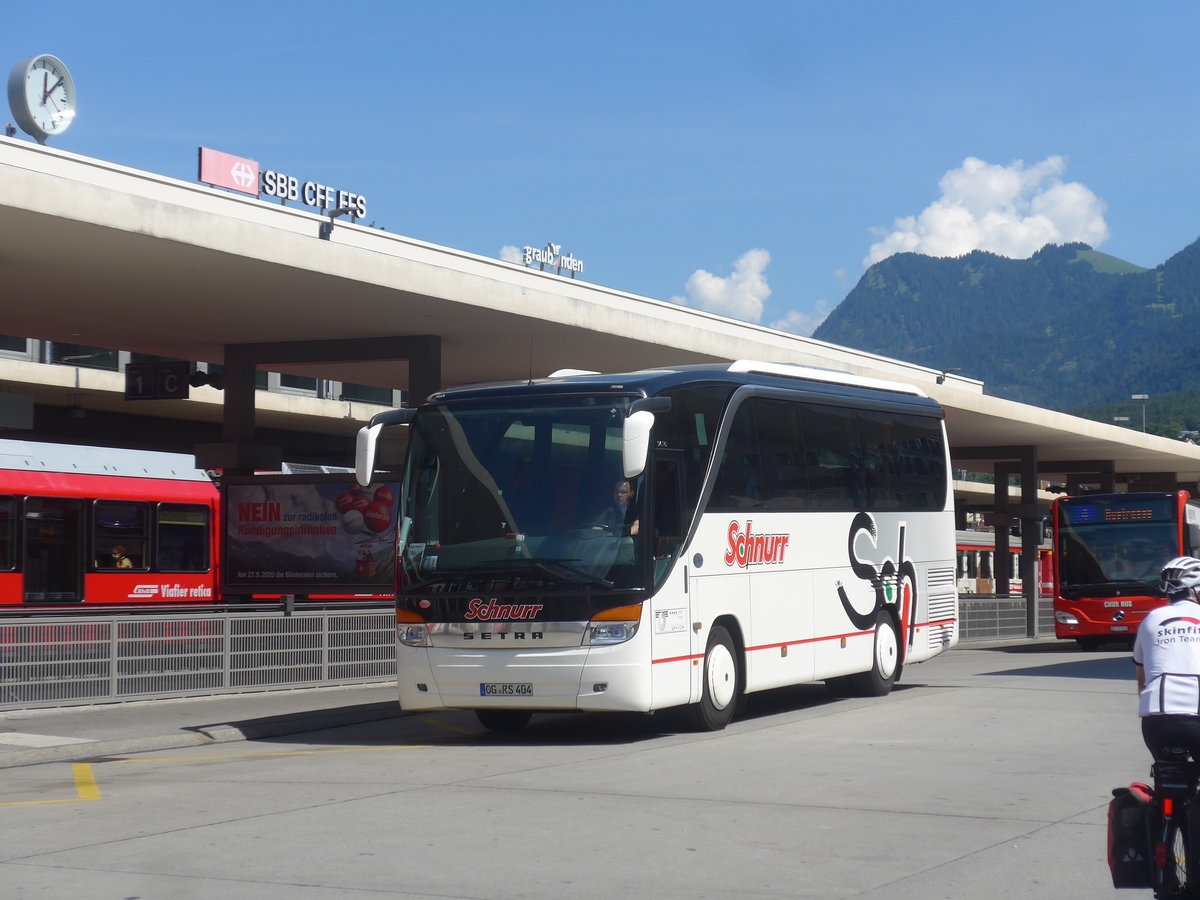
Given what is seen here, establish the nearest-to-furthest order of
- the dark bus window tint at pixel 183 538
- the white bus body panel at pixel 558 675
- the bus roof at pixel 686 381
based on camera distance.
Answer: the white bus body panel at pixel 558 675
the bus roof at pixel 686 381
the dark bus window tint at pixel 183 538

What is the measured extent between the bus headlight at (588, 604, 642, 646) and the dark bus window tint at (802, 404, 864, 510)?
13.0ft

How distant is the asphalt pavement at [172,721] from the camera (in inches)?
515

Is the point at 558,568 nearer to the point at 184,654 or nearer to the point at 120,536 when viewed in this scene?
the point at 184,654

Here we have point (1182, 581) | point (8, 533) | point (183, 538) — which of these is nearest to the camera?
point (1182, 581)

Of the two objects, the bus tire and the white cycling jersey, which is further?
the bus tire

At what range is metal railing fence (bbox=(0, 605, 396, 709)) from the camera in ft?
52.4

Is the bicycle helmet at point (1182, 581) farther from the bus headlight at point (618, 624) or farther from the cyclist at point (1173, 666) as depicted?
the bus headlight at point (618, 624)

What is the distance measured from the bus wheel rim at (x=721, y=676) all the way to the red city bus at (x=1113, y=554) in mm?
18421

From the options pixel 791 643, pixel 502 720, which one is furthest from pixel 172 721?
pixel 791 643

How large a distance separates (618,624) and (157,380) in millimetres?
13978


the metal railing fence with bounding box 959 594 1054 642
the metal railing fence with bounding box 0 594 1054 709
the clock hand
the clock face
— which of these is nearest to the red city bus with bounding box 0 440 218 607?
the clock face

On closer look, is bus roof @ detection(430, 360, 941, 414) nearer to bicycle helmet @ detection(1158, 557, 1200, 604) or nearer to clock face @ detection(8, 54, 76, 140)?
bicycle helmet @ detection(1158, 557, 1200, 604)

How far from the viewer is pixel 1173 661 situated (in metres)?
6.24

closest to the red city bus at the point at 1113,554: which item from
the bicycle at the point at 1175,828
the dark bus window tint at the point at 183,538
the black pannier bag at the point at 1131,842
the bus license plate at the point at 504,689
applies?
the dark bus window tint at the point at 183,538
